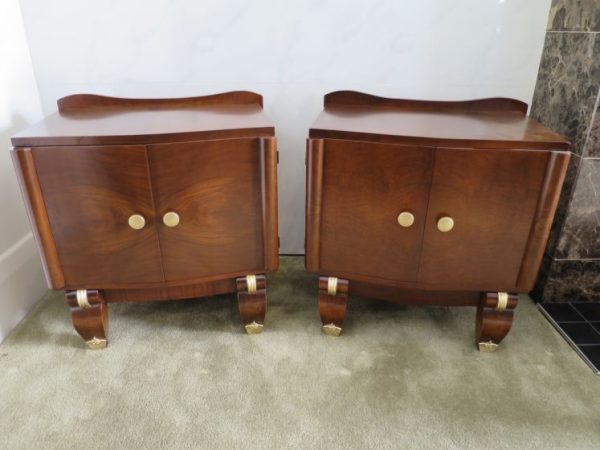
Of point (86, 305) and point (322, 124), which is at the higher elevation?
point (322, 124)

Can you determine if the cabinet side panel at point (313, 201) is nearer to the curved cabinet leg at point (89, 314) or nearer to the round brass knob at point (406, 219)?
the round brass knob at point (406, 219)

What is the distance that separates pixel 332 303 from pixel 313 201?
0.26m

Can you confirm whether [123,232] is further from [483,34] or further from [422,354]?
[483,34]

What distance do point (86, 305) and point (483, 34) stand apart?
1.18 m

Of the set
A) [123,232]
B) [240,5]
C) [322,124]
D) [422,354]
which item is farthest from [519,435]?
[240,5]

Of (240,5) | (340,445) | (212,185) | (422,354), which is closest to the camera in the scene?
(340,445)

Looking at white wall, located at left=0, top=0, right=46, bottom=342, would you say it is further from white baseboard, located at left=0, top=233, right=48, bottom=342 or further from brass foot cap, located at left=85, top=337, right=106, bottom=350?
brass foot cap, located at left=85, top=337, right=106, bottom=350

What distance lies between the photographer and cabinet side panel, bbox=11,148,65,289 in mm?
886

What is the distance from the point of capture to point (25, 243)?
1.25 m

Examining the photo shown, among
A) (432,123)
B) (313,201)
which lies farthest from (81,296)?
(432,123)

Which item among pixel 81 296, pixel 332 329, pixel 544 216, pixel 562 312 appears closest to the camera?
pixel 544 216

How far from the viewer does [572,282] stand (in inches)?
49.2

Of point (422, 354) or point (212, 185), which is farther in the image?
point (422, 354)

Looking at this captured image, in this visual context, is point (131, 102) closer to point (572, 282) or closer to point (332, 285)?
point (332, 285)
